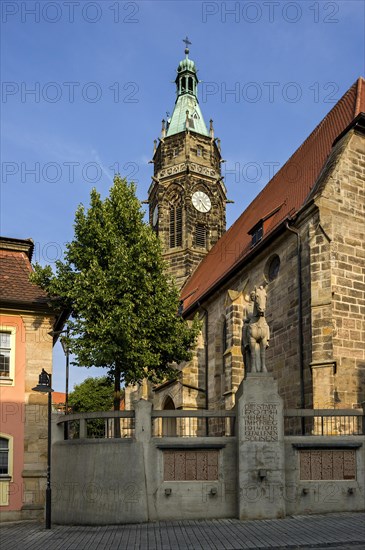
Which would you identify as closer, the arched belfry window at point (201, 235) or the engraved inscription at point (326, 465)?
the engraved inscription at point (326, 465)

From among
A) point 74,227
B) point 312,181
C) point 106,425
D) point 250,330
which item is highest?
point 312,181

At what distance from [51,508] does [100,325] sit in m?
5.73

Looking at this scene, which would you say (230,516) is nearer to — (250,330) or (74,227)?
(250,330)

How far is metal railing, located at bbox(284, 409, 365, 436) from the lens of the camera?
1345cm

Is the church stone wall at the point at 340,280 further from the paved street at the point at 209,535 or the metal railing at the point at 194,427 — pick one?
the paved street at the point at 209,535

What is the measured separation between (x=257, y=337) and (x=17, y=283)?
8.29 m

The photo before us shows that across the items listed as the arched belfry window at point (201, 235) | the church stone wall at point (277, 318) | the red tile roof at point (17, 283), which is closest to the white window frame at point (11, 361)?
the red tile roof at point (17, 283)

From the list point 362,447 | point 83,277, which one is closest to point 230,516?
point 362,447

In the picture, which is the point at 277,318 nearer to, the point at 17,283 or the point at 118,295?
the point at 118,295

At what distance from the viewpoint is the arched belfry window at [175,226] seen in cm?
4119

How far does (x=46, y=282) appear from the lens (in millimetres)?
18953

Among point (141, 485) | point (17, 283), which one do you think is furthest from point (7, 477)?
point (17, 283)

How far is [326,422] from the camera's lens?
15.9m

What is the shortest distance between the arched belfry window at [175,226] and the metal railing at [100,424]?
26.0 meters
